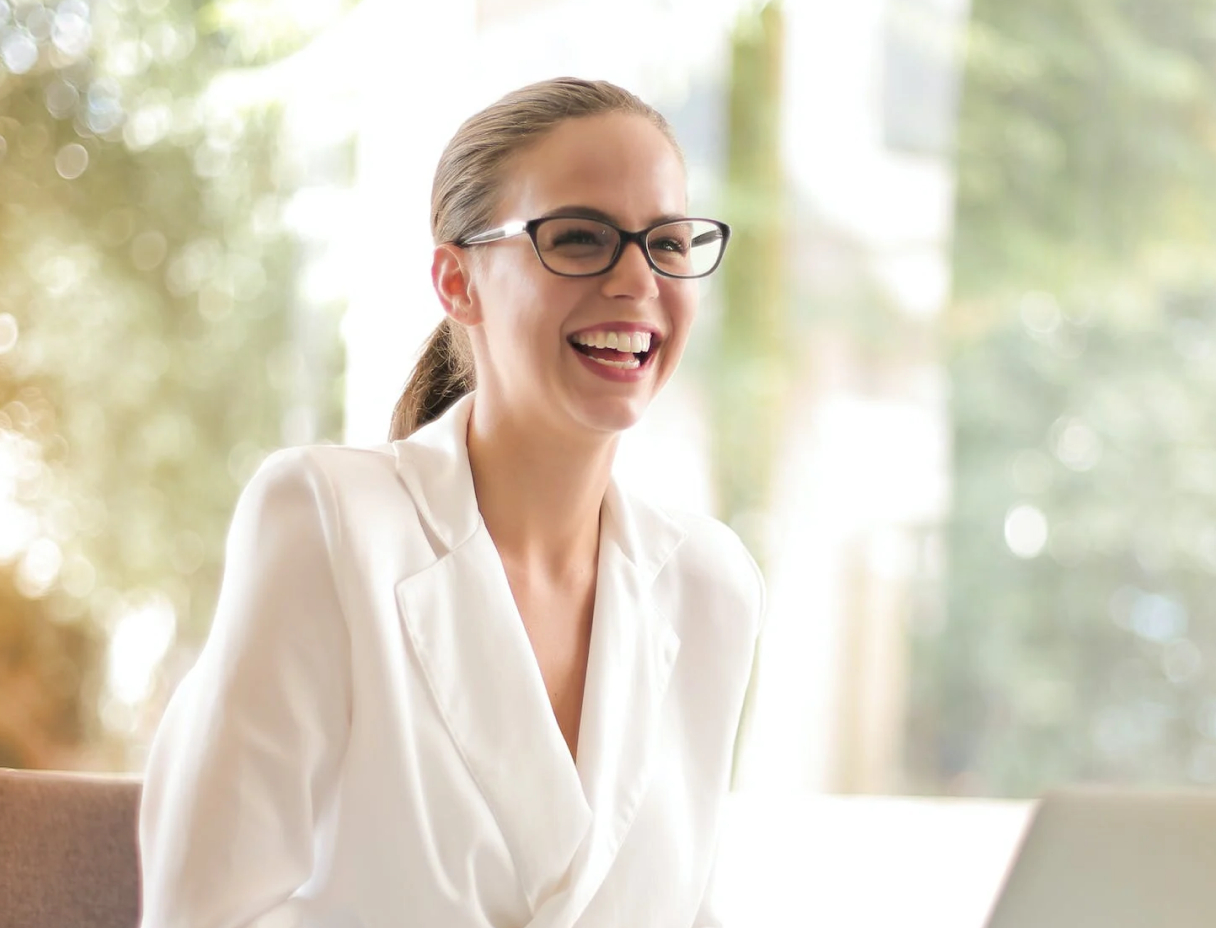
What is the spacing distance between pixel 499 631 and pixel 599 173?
1.65 feet

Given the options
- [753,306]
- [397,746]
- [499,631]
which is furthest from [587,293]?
[753,306]

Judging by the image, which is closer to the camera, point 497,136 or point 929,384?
point 497,136

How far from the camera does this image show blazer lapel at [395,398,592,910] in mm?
1372

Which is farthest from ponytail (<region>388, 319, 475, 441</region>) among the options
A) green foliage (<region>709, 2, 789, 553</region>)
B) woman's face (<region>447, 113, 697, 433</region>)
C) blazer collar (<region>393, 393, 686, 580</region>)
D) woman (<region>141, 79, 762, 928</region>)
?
green foliage (<region>709, 2, 789, 553</region>)

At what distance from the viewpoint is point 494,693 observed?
1.41 m

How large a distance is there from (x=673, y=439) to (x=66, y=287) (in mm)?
1753

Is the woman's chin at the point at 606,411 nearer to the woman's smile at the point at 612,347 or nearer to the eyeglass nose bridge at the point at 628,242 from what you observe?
the woman's smile at the point at 612,347

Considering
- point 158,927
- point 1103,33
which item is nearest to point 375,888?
point 158,927

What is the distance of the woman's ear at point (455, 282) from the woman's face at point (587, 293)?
0.06m

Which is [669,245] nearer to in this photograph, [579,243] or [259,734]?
[579,243]

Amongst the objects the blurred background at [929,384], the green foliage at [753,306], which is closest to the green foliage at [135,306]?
the blurred background at [929,384]

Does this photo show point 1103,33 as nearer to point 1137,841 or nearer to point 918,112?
point 918,112

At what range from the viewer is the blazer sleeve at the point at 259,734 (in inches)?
48.2

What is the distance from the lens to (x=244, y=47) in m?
3.70
